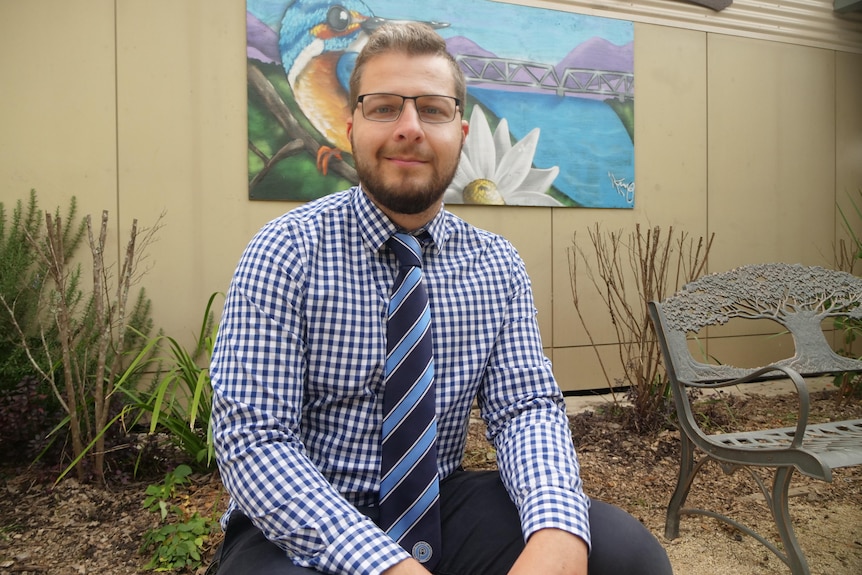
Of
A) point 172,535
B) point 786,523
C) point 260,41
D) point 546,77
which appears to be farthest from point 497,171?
point 172,535

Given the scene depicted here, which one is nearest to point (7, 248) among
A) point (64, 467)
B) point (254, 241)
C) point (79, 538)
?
point (64, 467)

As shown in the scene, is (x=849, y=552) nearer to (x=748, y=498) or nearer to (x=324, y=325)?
(x=748, y=498)

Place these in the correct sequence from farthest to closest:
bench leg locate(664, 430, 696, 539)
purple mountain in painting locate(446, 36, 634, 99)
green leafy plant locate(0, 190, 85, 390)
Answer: purple mountain in painting locate(446, 36, 634, 99)
green leafy plant locate(0, 190, 85, 390)
bench leg locate(664, 430, 696, 539)

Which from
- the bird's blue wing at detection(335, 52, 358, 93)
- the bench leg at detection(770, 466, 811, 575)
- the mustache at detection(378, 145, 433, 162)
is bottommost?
the bench leg at detection(770, 466, 811, 575)

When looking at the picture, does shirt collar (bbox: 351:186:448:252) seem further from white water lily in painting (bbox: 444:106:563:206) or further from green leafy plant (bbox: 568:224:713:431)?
green leafy plant (bbox: 568:224:713:431)

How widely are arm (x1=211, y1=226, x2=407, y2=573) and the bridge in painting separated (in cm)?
323

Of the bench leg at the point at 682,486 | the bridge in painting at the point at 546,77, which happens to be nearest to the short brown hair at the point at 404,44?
the bench leg at the point at 682,486

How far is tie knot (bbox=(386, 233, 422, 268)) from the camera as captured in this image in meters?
1.45

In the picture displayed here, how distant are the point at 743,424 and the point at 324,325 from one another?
3.37m

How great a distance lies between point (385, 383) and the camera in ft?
4.45

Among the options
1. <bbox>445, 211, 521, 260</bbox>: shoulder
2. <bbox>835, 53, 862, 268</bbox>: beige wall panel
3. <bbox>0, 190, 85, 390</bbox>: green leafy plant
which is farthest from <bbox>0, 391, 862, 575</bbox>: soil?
<bbox>835, 53, 862, 268</bbox>: beige wall panel

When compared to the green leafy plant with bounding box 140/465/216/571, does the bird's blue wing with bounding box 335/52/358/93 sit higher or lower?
higher

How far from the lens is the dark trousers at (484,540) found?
119cm

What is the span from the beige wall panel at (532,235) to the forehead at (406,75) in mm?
2787
